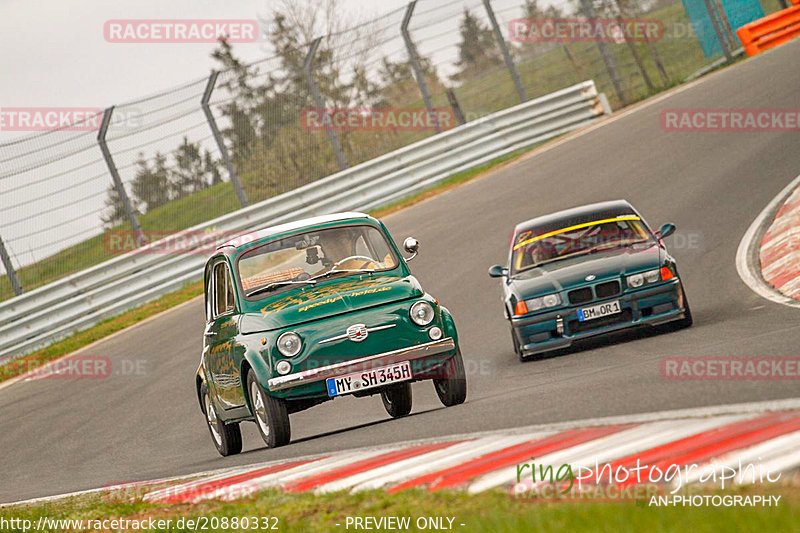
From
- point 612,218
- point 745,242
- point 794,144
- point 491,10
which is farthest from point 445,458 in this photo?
point 491,10

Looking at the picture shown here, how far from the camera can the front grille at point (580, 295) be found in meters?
11.9

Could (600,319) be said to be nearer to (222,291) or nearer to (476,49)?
(222,291)

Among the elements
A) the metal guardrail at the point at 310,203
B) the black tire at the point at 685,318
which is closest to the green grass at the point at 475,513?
the black tire at the point at 685,318

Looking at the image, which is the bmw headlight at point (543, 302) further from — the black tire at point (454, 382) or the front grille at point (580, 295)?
the black tire at point (454, 382)

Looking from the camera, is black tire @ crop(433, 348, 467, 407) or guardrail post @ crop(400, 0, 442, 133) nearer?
black tire @ crop(433, 348, 467, 407)

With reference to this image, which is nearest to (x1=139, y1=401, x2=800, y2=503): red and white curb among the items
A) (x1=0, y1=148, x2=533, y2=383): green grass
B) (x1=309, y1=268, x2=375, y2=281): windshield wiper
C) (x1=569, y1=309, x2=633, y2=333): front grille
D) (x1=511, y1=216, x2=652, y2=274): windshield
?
(x1=309, y1=268, x2=375, y2=281): windshield wiper

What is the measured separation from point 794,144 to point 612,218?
742cm

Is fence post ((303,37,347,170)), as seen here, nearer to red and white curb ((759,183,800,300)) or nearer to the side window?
red and white curb ((759,183,800,300))

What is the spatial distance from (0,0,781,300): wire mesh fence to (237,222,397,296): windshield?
11.1 metres

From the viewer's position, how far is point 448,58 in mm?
24062

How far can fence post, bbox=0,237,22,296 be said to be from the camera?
20.7 m

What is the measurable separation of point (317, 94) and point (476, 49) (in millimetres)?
→ 4169

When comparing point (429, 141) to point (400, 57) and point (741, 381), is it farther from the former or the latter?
point (741, 381)

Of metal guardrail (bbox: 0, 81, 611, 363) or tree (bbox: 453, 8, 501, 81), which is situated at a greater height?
tree (bbox: 453, 8, 501, 81)
